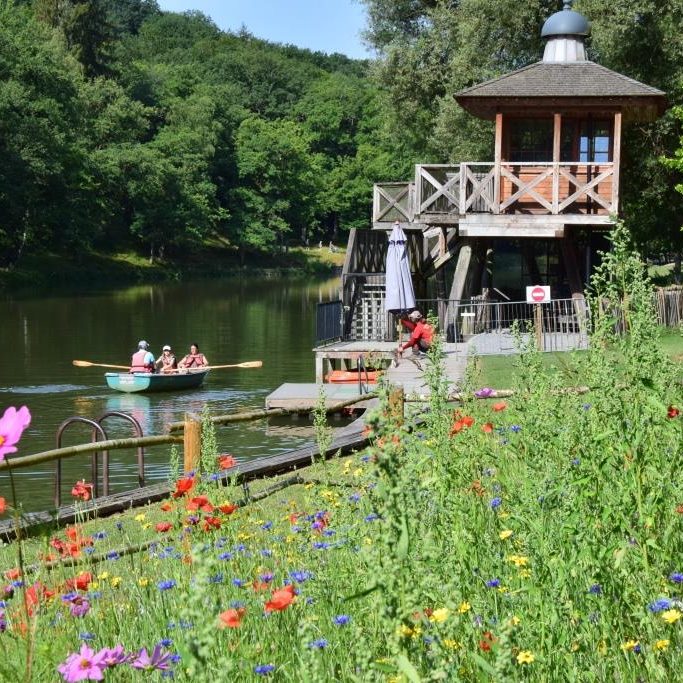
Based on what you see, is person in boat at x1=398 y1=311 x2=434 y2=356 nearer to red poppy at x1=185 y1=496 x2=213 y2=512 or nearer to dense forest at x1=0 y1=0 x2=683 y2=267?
dense forest at x1=0 y1=0 x2=683 y2=267

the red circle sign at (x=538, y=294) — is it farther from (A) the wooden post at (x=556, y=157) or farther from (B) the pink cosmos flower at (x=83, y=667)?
(B) the pink cosmos flower at (x=83, y=667)

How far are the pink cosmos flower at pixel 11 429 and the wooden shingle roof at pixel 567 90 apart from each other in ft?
87.6

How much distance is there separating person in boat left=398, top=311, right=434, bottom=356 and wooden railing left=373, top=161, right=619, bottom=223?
3.85 meters

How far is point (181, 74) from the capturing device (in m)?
115

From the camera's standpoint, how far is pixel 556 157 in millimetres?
29062

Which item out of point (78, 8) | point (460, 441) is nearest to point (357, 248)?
point (460, 441)

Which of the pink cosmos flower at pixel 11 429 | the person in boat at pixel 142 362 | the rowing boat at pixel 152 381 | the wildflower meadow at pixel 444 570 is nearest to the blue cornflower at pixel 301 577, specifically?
the wildflower meadow at pixel 444 570

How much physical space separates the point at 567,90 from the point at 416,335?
29.5 ft

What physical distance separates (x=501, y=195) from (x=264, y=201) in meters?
73.8

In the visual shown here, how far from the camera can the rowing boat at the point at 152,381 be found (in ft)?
92.3

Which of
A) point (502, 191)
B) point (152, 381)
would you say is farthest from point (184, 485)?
point (502, 191)

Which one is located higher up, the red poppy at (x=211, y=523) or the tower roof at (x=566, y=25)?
the tower roof at (x=566, y=25)

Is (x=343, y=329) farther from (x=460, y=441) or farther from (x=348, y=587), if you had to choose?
(x=348, y=587)

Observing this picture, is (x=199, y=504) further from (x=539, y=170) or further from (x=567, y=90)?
(x=539, y=170)
